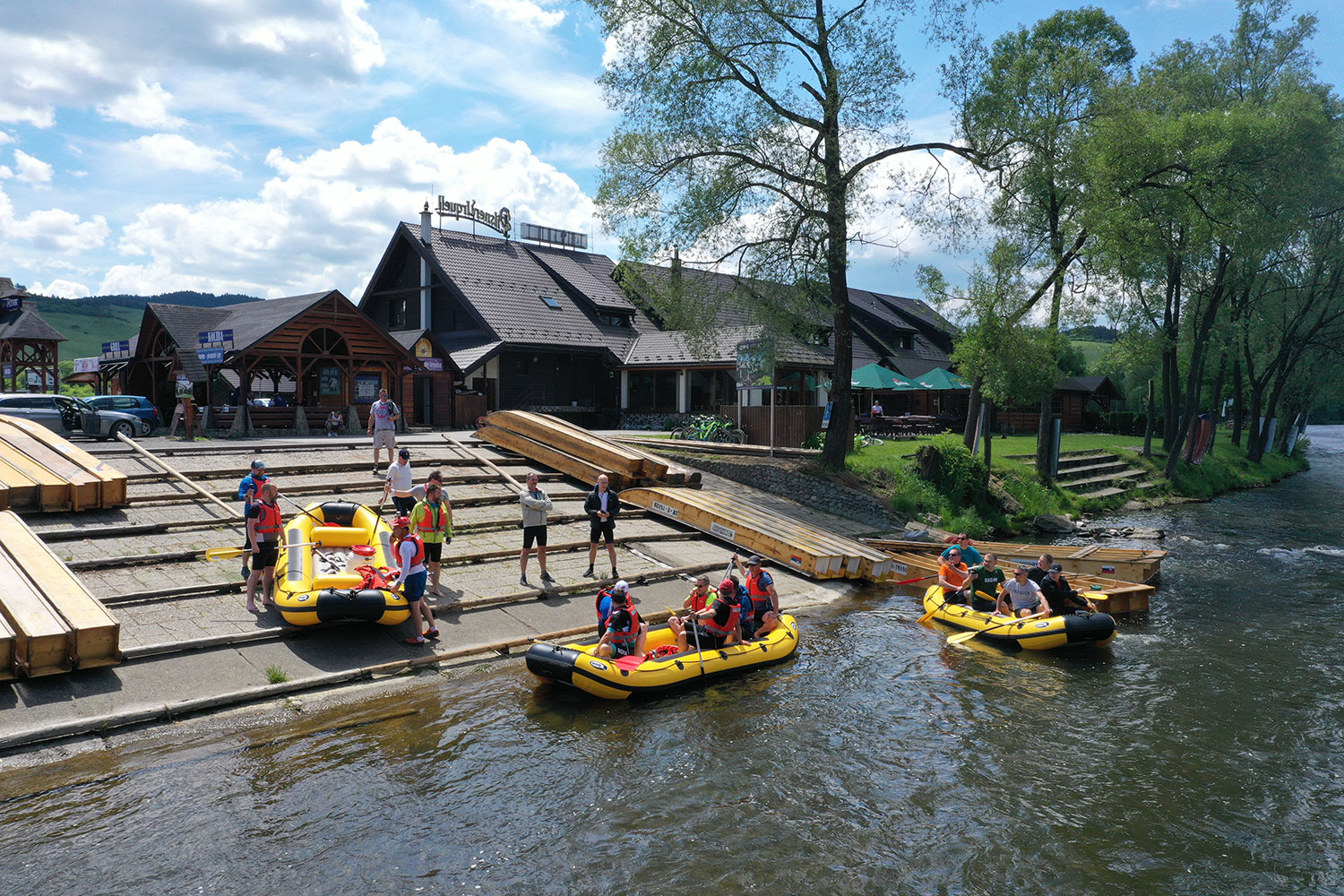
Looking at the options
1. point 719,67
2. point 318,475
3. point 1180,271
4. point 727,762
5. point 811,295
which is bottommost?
point 727,762

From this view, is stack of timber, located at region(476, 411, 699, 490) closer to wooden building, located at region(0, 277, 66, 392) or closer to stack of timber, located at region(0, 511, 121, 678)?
stack of timber, located at region(0, 511, 121, 678)

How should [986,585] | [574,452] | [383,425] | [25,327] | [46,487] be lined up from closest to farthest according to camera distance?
[46,487] → [986,585] → [383,425] → [574,452] → [25,327]

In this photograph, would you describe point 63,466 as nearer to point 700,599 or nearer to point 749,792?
point 700,599

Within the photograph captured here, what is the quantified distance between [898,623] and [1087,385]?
44.4 metres

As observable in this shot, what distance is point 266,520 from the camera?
10.4 metres

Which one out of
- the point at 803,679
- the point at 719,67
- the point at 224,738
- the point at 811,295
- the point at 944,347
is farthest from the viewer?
the point at 944,347

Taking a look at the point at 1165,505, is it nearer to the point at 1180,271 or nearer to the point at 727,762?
the point at 1180,271

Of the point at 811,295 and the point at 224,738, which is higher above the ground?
the point at 811,295

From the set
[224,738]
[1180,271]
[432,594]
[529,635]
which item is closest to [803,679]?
[529,635]

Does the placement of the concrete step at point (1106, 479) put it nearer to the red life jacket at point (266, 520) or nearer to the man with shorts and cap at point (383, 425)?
the man with shorts and cap at point (383, 425)

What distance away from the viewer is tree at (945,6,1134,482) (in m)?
21.1

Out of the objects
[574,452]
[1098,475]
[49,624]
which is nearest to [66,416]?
[574,452]

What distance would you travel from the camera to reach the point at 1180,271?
3100cm

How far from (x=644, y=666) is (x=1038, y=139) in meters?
18.4
